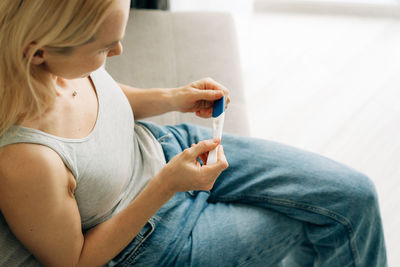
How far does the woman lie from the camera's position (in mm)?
624

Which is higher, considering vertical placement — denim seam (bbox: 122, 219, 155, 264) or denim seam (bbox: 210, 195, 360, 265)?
denim seam (bbox: 210, 195, 360, 265)

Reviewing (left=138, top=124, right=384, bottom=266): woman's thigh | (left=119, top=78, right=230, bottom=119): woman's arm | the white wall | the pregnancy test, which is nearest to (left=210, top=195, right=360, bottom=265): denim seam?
(left=138, top=124, right=384, bottom=266): woman's thigh

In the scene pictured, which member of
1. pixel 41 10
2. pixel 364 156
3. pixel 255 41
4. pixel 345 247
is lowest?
pixel 364 156

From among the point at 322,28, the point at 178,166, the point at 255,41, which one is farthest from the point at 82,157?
the point at 322,28

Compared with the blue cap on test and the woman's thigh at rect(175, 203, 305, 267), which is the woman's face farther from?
the woman's thigh at rect(175, 203, 305, 267)

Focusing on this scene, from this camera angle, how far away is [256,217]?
0.89 metres

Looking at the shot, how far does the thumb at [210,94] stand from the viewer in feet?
3.13

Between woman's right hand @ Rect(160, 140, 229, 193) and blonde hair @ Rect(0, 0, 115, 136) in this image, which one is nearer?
blonde hair @ Rect(0, 0, 115, 136)

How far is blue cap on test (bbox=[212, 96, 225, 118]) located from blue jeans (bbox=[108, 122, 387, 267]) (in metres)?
0.13

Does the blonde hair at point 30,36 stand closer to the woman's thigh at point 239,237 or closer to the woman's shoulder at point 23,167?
Result: the woman's shoulder at point 23,167

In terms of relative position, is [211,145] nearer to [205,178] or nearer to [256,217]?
[205,178]

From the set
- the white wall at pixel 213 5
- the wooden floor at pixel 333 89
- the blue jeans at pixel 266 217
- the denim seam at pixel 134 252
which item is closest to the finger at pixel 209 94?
the blue jeans at pixel 266 217

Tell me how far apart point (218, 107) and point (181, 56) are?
51 centimetres

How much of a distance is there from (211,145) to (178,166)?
8 centimetres
